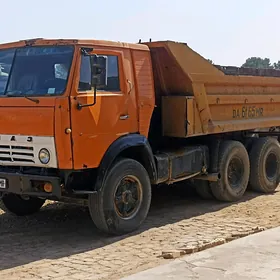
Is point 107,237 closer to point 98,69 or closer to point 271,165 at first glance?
point 98,69

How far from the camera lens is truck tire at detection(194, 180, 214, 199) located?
927 cm

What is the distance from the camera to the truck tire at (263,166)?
1006 centimetres

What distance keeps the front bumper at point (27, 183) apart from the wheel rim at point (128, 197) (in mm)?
902

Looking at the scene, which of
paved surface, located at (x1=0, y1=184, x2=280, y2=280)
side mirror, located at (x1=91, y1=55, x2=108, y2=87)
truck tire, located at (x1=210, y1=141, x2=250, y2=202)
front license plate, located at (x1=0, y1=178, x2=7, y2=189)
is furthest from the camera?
truck tire, located at (x1=210, y1=141, x2=250, y2=202)

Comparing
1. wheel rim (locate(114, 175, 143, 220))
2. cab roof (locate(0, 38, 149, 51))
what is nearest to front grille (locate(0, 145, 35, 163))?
wheel rim (locate(114, 175, 143, 220))

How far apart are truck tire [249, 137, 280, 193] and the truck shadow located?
0.27m

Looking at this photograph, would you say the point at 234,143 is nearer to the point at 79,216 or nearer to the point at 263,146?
the point at 263,146

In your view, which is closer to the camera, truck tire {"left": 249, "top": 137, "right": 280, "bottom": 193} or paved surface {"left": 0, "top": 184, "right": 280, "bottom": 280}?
paved surface {"left": 0, "top": 184, "right": 280, "bottom": 280}

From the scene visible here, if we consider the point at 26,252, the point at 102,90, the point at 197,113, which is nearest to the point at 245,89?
the point at 197,113

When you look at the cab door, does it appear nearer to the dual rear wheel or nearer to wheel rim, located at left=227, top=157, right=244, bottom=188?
the dual rear wheel

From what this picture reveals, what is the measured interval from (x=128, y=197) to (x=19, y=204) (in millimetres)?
1986

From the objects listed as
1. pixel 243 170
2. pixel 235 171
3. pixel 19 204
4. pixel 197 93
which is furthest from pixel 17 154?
pixel 243 170

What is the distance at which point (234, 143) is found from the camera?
9422mm

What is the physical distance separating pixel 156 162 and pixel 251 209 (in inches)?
78.9
